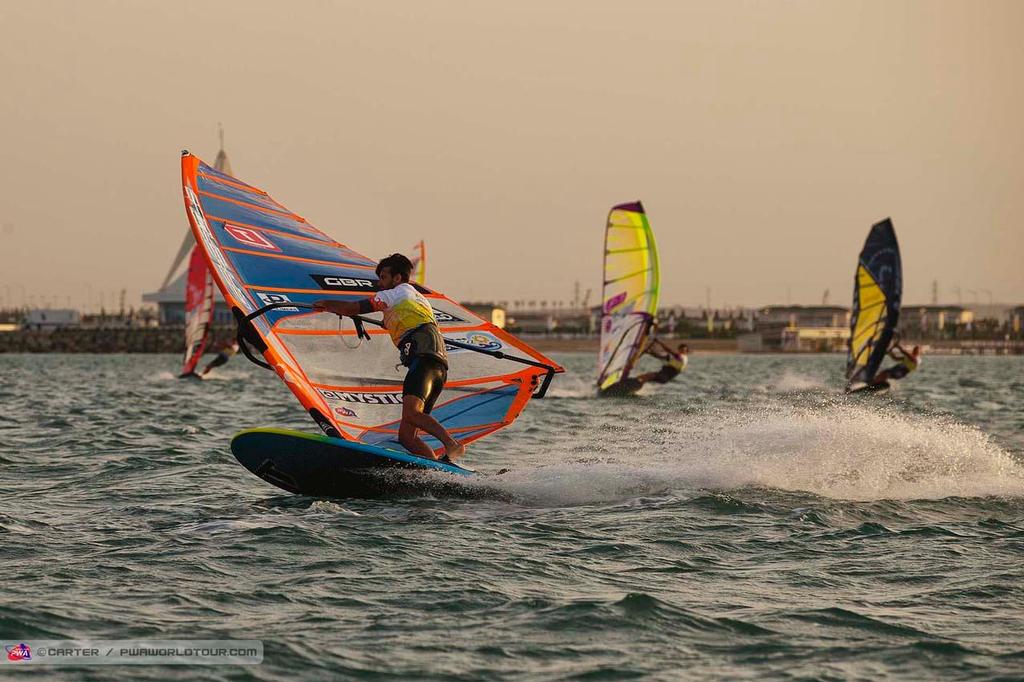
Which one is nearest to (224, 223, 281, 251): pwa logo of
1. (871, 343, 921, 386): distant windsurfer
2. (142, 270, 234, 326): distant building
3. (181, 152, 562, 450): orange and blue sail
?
(181, 152, 562, 450): orange and blue sail

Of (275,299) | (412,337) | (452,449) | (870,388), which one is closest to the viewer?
(412,337)

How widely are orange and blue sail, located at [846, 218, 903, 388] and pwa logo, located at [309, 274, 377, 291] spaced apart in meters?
23.6

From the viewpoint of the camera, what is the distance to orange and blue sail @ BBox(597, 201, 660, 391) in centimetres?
3064

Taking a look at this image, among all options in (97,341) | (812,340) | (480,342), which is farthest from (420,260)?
(812,340)

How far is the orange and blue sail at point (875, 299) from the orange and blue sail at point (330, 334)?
75.1 feet

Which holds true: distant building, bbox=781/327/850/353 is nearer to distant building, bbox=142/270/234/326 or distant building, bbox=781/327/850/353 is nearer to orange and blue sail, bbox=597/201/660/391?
distant building, bbox=142/270/234/326

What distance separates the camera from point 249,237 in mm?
10648

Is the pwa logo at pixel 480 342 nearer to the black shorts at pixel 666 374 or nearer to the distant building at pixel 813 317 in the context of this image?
the black shorts at pixel 666 374

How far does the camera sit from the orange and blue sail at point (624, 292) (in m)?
30.6

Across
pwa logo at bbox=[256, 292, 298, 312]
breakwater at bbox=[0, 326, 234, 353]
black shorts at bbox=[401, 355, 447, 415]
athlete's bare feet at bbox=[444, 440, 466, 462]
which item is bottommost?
breakwater at bbox=[0, 326, 234, 353]

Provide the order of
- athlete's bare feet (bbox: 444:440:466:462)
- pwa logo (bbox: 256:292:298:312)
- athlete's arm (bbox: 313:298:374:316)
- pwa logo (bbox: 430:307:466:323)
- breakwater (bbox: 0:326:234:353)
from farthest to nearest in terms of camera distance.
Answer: breakwater (bbox: 0:326:234:353) < pwa logo (bbox: 430:307:466:323) < pwa logo (bbox: 256:292:298:312) < athlete's bare feet (bbox: 444:440:466:462) < athlete's arm (bbox: 313:298:374:316)

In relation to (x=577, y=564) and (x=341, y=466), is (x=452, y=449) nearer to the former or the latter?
(x=341, y=466)

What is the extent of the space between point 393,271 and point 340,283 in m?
1.53

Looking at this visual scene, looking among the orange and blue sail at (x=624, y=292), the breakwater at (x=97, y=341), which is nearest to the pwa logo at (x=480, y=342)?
the orange and blue sail at (x=624, y=292)
